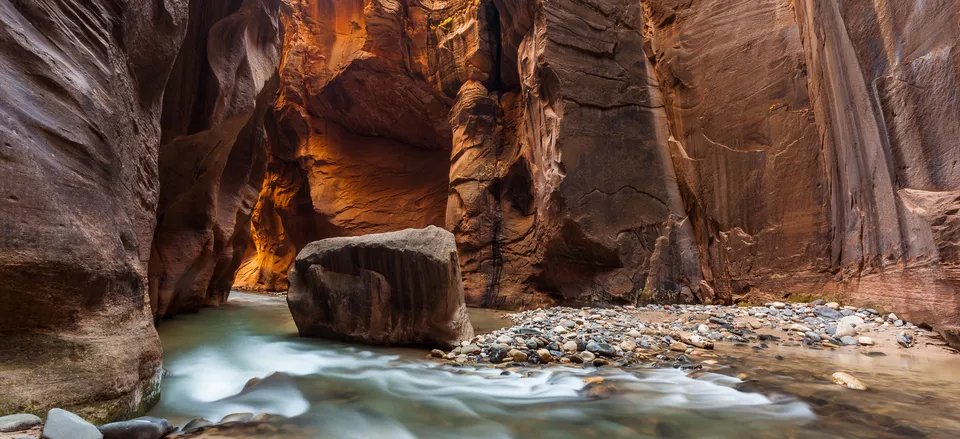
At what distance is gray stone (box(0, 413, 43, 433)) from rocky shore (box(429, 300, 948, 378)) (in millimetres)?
3125

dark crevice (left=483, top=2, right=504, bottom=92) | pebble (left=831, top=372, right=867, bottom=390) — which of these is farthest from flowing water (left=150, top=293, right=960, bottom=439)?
dark crevice (left=483, top=2, right=504, bottom=92)

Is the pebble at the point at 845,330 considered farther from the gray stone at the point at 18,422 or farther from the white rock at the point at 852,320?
the gray stone at the point at 18,422

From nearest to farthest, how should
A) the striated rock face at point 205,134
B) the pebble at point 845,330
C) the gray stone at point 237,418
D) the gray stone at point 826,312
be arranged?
the gray stone at point 237,418
the pebble at point 845,330
the gray stone at point 826,312
the striated rock face at point 205,134

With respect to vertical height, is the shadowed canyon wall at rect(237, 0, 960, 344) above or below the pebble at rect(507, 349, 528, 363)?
above

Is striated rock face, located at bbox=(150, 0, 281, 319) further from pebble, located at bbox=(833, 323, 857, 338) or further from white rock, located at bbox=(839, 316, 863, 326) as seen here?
white rock, located at bbox=(839, 316, 863, 326)

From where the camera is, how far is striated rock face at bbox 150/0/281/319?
6480 mm

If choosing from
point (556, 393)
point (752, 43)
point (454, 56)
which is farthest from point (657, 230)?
point (454, 56)

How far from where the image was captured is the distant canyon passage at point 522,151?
2514 millimetres

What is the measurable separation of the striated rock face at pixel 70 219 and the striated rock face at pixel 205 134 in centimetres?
321

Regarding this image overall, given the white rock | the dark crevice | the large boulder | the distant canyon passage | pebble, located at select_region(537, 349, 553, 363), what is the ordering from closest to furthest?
1. the distant canyon passage
2. pebble, located at select_region(537, 349, 553, 363)
3. the white rock
4. the large boulder
5. the dark crevice

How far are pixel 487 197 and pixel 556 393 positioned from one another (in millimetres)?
9358

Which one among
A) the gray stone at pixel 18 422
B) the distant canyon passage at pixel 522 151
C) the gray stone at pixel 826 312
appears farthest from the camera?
the gray stone at pixel 826 312

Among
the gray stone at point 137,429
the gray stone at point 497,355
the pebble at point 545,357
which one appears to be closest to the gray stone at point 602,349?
the pebble at point 545,357

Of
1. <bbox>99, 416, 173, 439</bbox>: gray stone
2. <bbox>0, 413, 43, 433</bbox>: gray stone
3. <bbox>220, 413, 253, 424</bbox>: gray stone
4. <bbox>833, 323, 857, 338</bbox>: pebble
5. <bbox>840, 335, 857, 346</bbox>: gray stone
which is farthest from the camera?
<bbox>833, 323, 857, 338</bbox>: pebble
